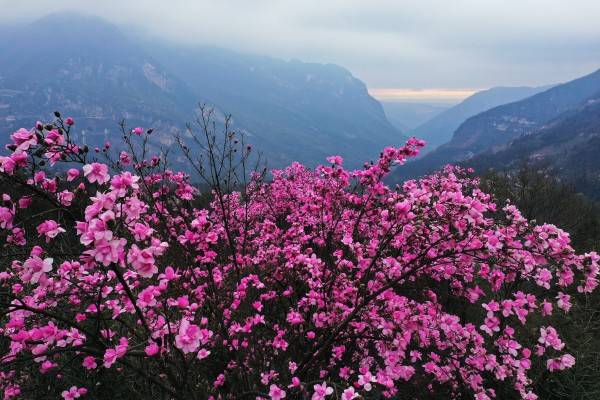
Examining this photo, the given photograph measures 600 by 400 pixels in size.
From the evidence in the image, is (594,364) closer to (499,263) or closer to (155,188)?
(499,263)

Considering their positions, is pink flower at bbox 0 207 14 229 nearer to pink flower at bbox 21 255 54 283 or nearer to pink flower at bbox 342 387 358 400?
pink flower at bbox 21 255 54 283

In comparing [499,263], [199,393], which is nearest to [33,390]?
[199,393]

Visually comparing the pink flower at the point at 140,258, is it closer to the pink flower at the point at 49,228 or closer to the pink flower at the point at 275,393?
the pink flower at the point at 49,228

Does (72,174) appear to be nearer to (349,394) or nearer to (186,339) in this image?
(186,339)

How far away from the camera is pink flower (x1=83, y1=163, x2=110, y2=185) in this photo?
10.6 feet

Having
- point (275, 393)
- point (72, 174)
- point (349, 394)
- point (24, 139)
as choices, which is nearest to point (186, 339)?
point (275, 393)

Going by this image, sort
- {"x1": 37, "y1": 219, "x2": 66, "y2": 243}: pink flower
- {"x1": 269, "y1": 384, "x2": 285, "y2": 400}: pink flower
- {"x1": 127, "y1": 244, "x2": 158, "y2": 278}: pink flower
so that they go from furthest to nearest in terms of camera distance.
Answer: {"x1": 269, "y1": 384, "x2": 285, "y2": 400}: pink flower < {"x1": 37, "y1": 219, "x2": 66, "y2": 243}: pink flower < {"x1": 127, "y1": 244, "x2": 158, "y2": 278}: pink flower

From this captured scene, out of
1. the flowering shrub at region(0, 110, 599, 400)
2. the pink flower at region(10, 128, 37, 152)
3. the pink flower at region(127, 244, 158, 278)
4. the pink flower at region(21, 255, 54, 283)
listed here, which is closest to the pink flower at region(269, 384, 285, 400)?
the flowering shrub at region(0, 110, 599, 400)

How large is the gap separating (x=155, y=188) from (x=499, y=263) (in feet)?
26.7

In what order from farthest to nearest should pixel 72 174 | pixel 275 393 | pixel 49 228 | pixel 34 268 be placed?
pixel 275 393, pixel 72 174, pixel 49 228, pixel 34 268

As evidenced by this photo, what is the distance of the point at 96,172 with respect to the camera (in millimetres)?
3334

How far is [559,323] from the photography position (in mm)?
10352

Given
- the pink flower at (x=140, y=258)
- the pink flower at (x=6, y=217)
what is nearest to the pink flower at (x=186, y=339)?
the pink flower at (x=140, y=258)

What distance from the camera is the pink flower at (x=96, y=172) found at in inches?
128
